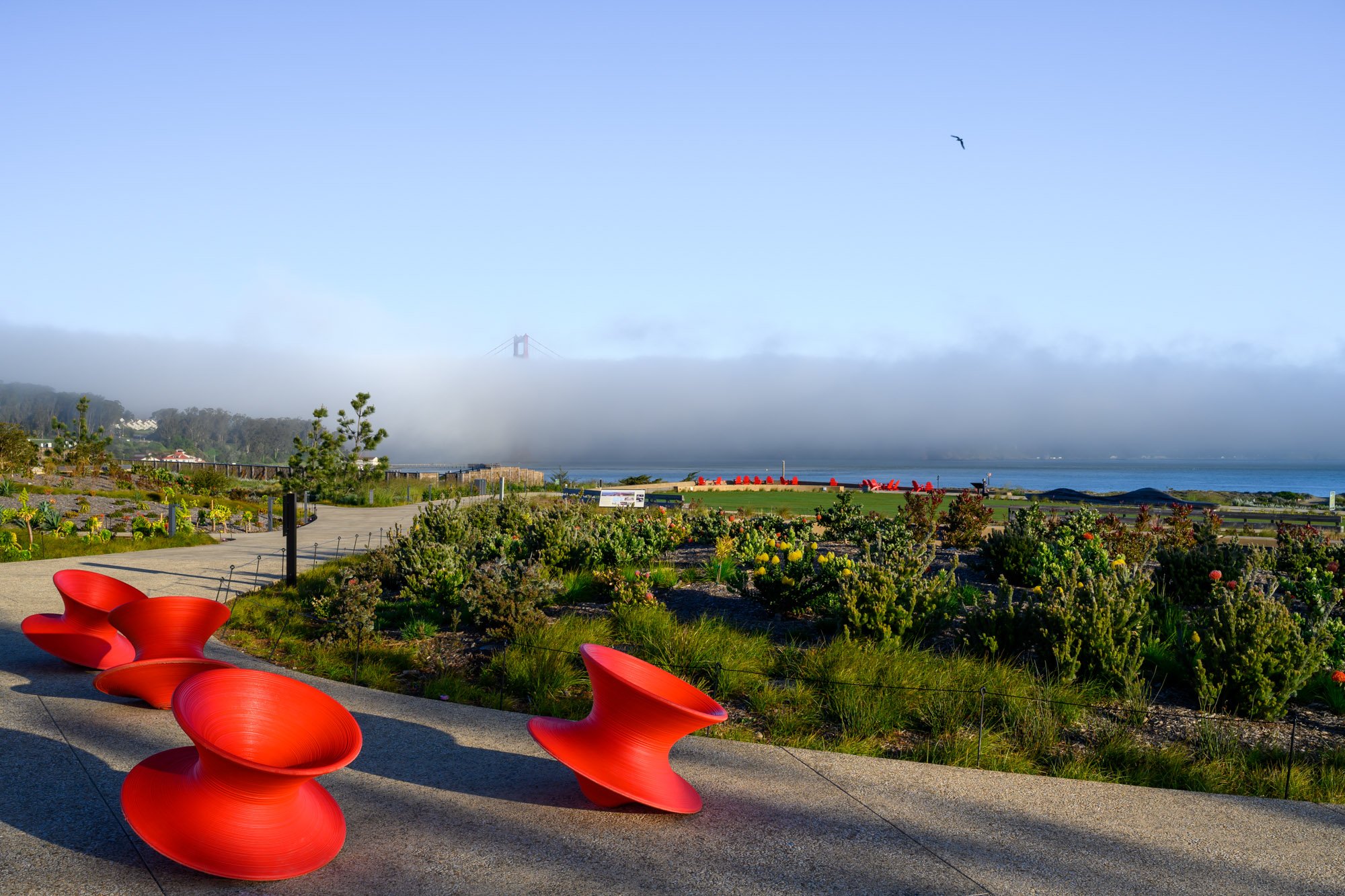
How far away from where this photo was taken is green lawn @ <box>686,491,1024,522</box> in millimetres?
23297

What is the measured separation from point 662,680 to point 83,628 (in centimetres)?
499

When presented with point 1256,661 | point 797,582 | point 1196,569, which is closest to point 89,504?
point 797,582

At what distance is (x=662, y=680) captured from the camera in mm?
4781

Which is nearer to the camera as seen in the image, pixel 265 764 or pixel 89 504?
pixel 265 764

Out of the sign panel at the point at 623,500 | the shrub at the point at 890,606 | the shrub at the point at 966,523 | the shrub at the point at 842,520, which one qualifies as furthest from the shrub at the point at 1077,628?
the sign panel at the point at 623,500

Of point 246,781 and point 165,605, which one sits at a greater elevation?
point 165,605

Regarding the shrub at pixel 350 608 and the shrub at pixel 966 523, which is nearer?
the shrub at pixel 350 608

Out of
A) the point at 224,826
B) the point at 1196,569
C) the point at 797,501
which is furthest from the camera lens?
the point at 797,501

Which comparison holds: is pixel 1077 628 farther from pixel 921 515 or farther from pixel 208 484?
pixel 208 484

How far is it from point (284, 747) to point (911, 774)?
344 centimetres

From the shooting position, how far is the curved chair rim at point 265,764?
3504mm

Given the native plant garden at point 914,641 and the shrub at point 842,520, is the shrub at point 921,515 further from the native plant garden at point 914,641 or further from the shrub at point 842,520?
the native plant garden at point 914,641

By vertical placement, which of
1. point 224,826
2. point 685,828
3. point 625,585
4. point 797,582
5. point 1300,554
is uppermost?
point 1300,554

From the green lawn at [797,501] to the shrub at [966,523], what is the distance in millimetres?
5961
